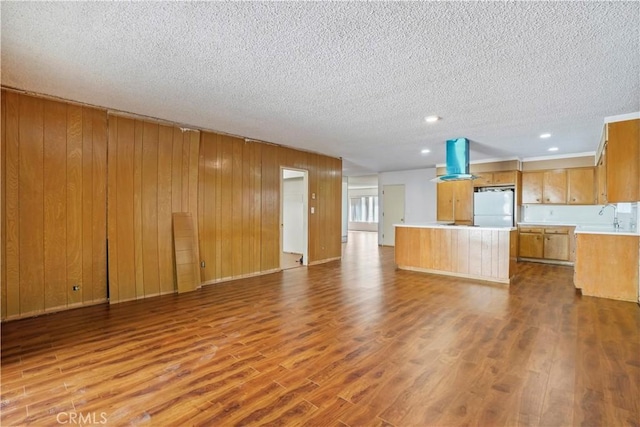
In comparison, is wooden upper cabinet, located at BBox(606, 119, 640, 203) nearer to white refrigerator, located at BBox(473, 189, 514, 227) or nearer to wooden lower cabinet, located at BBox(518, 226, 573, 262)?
wooden lower cabinet, located at BBox(518, 226, 573, 262)

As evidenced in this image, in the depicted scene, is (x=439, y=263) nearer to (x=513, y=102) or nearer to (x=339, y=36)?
(x=513, y=102)

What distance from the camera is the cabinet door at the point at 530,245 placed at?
7094 millimetres

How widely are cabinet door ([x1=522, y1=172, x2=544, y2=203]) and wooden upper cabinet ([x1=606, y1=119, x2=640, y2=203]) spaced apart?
11.2 feet

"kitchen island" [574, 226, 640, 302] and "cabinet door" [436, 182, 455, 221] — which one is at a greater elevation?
"cabinet door" [436, 182, 455, 221]

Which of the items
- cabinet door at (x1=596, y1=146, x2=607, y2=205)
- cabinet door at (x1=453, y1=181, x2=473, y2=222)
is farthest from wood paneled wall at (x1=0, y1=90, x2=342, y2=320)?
cabinet door at (x1=596, y1=146, x2=607, y2=205)

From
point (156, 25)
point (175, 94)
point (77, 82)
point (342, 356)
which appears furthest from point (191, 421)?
point (77, 82)

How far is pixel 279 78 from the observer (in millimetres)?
3027

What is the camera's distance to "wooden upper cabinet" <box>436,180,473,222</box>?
7.91 meters

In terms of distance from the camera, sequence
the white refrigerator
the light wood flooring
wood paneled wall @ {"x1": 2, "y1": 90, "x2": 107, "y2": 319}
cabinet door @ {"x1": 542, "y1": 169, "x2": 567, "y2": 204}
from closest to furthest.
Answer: the light wood flooring, wood paneled wall @ {"x1": 2, "y1": 90, "x2": 107, "y2": 319}, cabinet door @ {"x1": 542, "y1": 169, "x2": 567, "y2": 204}, the white refrigerator

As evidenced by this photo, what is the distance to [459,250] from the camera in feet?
18.8

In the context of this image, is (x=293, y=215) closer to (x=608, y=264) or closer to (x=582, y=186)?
(x=608, y=264)

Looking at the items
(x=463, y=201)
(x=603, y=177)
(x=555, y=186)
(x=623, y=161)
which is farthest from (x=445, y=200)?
(x=623, y=161)

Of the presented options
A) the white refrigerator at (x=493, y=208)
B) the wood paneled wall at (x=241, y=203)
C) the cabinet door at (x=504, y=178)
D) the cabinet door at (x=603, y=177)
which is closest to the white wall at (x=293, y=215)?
the wood paneled wall at (x=241, y=203)

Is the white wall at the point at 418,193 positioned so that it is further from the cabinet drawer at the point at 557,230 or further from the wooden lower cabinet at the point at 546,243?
the cabinet drawer at the point at 557,230
